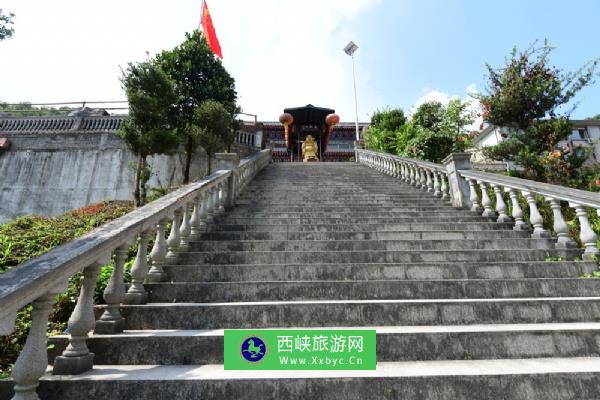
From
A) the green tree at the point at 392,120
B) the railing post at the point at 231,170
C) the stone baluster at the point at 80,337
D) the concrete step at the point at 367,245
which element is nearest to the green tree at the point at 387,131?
the green tree at the point at 392,120

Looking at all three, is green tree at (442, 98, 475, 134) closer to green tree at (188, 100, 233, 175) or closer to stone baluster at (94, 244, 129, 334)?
green tree at (188, 100, 233, 175)

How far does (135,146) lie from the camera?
1045 cm

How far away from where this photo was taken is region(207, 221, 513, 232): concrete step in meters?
5.67

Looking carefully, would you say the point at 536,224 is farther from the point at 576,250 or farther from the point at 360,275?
the point at 360,275

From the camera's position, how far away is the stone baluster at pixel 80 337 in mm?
2281

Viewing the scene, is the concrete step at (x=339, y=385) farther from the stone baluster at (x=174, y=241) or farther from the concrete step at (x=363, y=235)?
the concrete step at (x=363, y=235)

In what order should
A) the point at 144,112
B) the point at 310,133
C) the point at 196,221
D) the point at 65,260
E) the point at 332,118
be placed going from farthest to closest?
the point at 310,133
the point at 332,118
the point at 144,112
the point at 196,221
the point at 65,260

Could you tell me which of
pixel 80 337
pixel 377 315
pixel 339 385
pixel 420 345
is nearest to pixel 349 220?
pixel 377 315

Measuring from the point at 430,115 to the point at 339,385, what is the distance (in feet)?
49.2

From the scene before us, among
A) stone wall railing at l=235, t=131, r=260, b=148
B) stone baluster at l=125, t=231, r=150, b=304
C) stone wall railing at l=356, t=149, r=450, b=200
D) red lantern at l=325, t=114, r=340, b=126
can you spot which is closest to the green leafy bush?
stone baluster at l=125, t=231, r=150, b=304

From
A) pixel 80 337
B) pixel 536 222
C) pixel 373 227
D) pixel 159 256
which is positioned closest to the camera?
pixel 80 337

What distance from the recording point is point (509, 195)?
21.3 ft

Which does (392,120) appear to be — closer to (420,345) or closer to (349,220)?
(349,220)

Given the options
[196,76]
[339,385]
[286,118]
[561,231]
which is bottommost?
[339,385]
